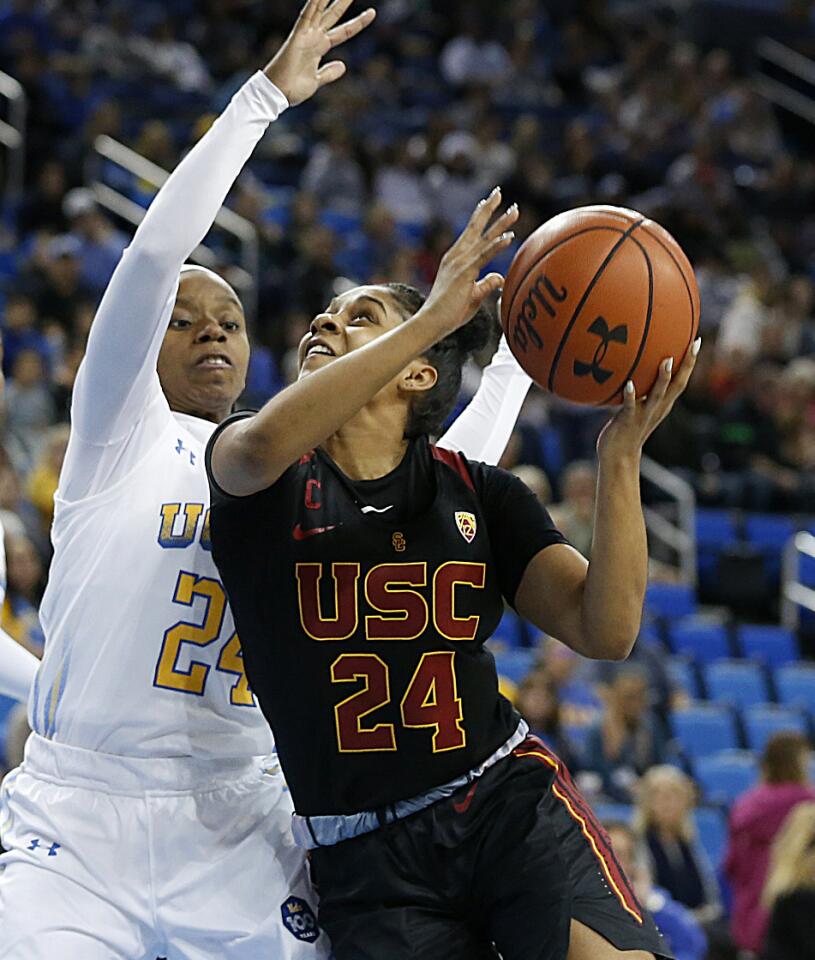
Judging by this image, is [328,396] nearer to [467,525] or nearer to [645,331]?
[467,525]

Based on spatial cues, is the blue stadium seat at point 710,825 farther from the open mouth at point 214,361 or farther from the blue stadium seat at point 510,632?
the open mouth at point 214,361

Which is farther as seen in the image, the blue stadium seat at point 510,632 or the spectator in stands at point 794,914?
the blue stadium seat at point 510,632

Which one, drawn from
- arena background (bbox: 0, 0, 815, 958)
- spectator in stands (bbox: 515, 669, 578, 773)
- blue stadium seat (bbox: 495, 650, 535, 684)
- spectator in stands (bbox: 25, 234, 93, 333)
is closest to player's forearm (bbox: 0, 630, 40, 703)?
arena background (bbox: 0, 0, 815, 958)

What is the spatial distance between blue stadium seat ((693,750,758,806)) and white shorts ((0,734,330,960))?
667cm

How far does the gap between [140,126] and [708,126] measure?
651 cm

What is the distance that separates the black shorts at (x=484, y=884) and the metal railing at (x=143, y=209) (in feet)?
31.1

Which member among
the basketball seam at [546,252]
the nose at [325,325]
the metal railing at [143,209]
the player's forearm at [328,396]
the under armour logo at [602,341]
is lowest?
the player's forearm at [328,396]

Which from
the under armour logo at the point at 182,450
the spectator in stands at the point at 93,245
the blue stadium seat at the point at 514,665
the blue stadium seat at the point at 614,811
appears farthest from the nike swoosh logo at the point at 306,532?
the spectator in stands at the point at 93,245

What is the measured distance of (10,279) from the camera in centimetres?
1209

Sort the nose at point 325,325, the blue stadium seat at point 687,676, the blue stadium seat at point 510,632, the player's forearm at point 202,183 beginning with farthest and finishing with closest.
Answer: the blue stadium seat at point 687,676
the blue stadium seat at point 510,632
the nose at point 325,325
the player's forearm at point 202,183

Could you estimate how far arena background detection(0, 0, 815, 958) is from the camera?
970 cm

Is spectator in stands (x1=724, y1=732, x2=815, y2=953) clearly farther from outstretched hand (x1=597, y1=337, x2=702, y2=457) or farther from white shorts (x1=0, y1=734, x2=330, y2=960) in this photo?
outstretched hand (x1=597, y1=337, x2=702, y2=457)

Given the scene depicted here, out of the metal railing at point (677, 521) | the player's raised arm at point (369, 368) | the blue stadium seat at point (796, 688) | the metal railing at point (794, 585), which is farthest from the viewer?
the metal railing at point (794, 585)

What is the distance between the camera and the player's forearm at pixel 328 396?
3.03 metres
